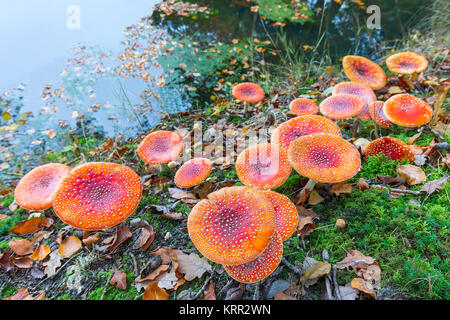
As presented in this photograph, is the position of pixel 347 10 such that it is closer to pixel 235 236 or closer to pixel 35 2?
pixel 235 236

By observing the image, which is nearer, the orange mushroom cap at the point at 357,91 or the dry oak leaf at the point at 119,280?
the dry oak leaf at the point at 119,280

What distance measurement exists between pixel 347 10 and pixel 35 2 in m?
11.1

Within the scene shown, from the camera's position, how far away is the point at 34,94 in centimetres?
621

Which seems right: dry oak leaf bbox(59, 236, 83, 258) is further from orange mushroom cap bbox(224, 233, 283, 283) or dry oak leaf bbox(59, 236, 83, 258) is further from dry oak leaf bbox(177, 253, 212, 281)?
orange mushroom cap bbox(224, 233, 283, 283)

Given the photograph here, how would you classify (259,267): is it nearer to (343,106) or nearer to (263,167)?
(263,167)

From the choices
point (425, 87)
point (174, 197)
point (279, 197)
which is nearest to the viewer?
point (279, 197)

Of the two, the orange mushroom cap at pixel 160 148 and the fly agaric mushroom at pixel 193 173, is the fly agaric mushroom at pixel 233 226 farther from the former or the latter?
the orange mushroom cap at pixel 160 148

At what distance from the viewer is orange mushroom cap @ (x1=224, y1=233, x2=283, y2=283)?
184cm

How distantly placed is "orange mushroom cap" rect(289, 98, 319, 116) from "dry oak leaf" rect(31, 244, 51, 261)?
3.28 m

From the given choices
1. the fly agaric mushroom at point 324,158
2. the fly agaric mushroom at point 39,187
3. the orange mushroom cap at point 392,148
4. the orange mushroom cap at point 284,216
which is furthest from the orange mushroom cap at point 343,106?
the fly agaric mushroom at point 39,187

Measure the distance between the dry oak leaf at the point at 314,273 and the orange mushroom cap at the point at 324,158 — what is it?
26.5 inches

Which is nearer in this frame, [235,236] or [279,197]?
[235,236]

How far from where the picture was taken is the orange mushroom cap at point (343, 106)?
9.23ft
